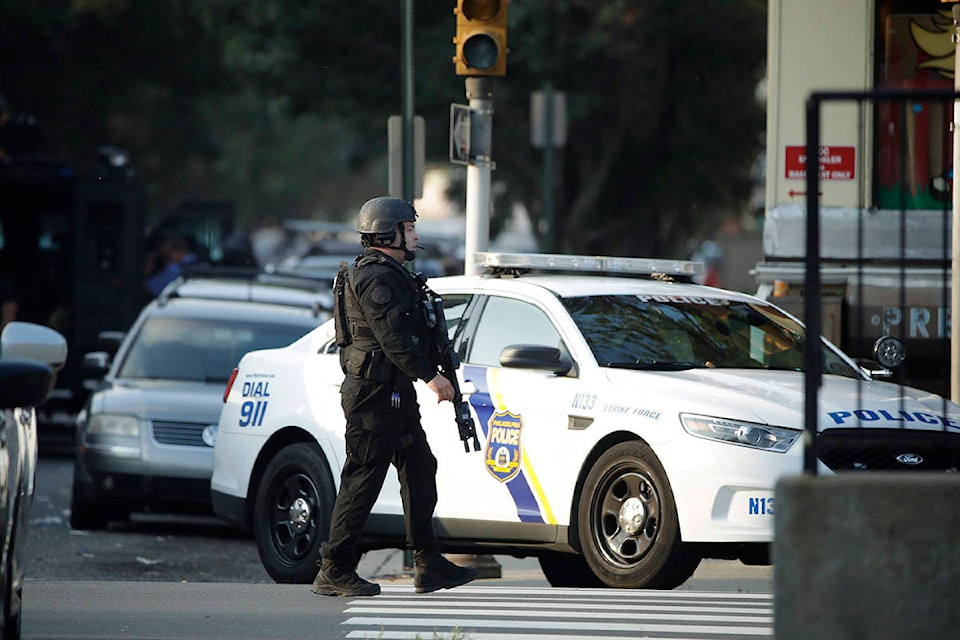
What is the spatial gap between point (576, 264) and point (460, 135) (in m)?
1.86

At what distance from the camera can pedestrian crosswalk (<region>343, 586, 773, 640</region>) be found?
267 inches

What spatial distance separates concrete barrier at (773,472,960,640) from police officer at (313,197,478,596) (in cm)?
285

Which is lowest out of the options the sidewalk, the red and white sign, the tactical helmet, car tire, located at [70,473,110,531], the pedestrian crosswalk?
the sidewalk

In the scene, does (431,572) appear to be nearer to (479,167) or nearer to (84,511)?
(479,167)

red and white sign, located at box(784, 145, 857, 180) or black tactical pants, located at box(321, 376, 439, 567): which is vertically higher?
red and white sign, located at box(784, 145, 857, 180)

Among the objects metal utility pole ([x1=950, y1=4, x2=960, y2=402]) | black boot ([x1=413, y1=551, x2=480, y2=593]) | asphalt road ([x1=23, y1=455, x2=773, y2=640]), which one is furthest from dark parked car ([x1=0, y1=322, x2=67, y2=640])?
metal utility pole ([x1=950, y1=4, x2=960, y2=402])

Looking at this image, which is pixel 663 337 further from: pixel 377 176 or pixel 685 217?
pixel 377 176

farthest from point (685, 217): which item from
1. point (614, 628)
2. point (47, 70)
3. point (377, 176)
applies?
point (377, 176)

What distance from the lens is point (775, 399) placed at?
8.00m

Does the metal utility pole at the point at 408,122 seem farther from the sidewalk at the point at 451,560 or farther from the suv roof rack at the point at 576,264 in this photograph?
the sidewalk at the point at 451,560

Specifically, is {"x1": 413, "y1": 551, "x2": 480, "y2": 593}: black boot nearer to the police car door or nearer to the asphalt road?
the asphalt road

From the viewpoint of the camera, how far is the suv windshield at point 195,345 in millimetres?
13062

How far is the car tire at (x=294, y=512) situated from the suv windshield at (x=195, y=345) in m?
3.53

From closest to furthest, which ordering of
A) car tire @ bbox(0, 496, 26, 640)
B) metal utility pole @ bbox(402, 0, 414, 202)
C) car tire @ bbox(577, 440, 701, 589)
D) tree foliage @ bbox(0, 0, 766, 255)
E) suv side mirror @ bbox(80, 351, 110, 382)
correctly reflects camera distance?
car tire @ bbox(0, 496, 26, 640) < car tire @ bbox(577, 440, 701, 589) < metal utility pole @ bbox(402, 0, 414, 202) < suv side mirror @ bbox(80, 351, 110, 382) < tree foliage @ bbox(0, 0, 766, 255)
